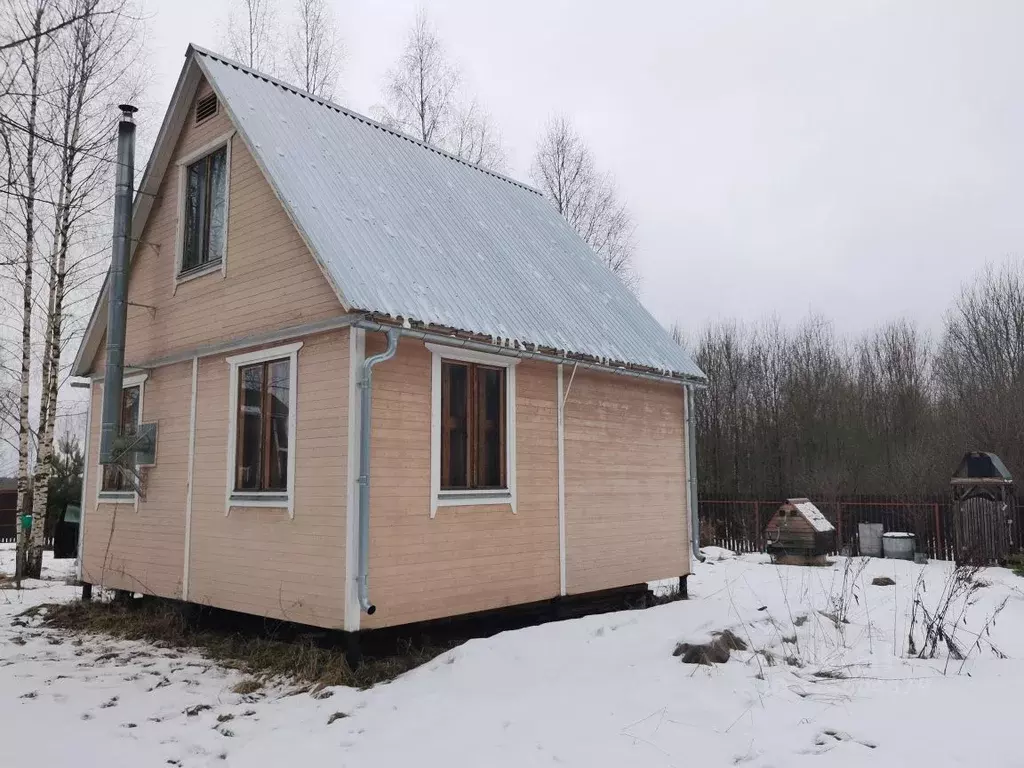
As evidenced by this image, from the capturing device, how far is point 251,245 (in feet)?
30.1

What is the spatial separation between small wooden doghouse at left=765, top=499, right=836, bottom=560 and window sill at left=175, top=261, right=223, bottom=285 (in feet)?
42.7

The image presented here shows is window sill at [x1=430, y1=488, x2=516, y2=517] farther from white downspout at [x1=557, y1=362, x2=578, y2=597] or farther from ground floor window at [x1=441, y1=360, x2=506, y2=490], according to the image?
white downspout at [x1=557, y1=362, x2=578, y2=597]

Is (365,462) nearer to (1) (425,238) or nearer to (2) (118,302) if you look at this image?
(1) (425,238)

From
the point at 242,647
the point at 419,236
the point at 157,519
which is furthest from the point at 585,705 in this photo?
the point at 157,519

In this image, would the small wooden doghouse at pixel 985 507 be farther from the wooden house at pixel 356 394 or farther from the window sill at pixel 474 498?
the window sill at pixel 474 498

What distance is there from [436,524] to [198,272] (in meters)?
4.60

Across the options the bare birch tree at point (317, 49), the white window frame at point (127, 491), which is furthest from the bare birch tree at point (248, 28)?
the white window frame at point (127, 491)

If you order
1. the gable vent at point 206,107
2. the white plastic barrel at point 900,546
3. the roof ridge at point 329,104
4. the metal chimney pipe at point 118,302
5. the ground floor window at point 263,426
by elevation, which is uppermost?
the roof ridge at point 329,104

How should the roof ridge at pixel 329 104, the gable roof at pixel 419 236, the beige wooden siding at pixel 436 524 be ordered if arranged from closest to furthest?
1. the beige wooden siding at pixel 436 524
2. the gable roof at pixel 419 236
3. the roof ridge at pixel 329 104

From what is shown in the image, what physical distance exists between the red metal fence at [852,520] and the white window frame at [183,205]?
15.6 meters

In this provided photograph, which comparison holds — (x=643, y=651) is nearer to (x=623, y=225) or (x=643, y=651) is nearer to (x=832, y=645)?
(x=832, y=645)

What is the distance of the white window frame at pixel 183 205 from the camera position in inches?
379

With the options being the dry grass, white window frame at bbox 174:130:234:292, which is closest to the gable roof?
white window frame at bbox 174:130:234:292

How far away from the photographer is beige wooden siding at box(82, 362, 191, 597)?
9.94 m
